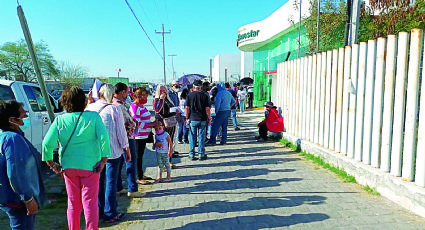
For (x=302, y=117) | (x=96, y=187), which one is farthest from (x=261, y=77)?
(x=96, y=187)

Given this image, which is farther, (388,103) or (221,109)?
(221,109)

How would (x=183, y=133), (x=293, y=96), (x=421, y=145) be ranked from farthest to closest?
(x=183, y=133) < (x=293, y=96) < (x=421, y=145)

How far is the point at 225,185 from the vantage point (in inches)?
207

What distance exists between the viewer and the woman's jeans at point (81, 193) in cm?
312

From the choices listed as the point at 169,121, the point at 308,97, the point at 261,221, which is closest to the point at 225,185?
the point at 261,221

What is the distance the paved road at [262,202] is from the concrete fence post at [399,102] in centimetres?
59

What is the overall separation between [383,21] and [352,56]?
10.8 meters

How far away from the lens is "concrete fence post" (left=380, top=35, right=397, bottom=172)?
4.41 meters

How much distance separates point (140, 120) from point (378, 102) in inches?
146

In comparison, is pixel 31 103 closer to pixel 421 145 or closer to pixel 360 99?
pixel 360 99

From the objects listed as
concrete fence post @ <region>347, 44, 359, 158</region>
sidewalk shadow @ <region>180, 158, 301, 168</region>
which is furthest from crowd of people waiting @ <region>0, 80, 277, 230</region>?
concrete fence post @ <region>347, 44, 359, 158</region>

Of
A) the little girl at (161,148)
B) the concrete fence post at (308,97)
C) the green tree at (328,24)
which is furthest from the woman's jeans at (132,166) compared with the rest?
the green tree at (328,24)

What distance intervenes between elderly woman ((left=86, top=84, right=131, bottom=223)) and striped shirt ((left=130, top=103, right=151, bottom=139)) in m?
1.13

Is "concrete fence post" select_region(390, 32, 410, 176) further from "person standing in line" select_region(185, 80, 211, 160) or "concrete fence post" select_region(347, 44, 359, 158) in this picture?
"person standing in line" select_region(185, 80, 211, 160)
